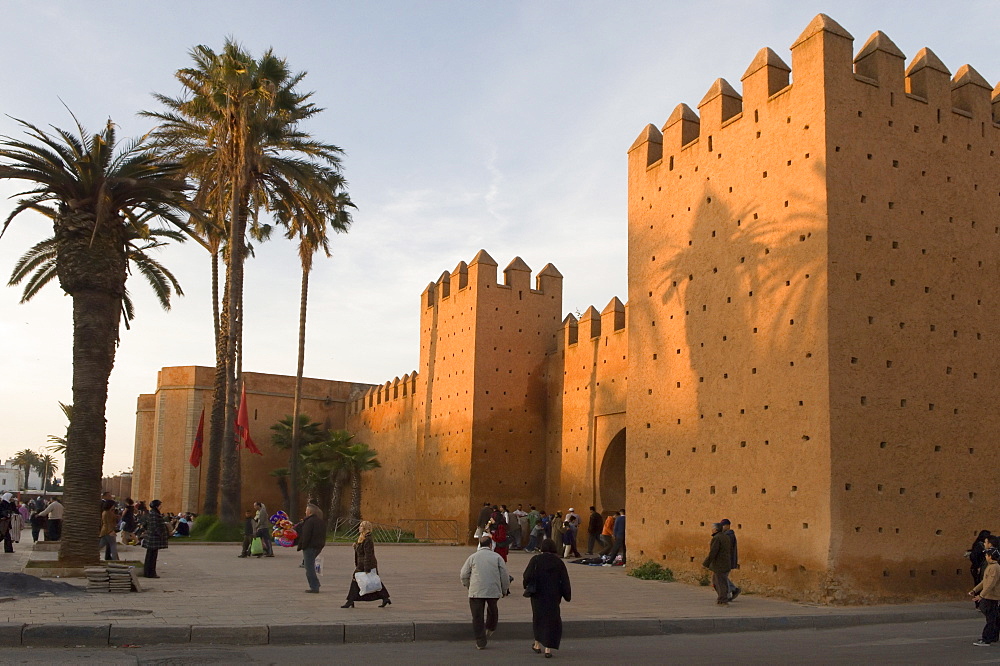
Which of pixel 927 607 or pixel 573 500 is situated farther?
pixel 573 500

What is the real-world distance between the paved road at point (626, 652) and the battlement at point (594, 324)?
1370 cm

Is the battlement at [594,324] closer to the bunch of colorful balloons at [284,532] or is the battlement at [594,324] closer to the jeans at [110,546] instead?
the bunch of colorful balloons at [284,532]

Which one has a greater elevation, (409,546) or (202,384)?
(202,384)

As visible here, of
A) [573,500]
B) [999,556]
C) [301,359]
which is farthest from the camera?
[301,359]

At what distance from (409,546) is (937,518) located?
49.2 feet

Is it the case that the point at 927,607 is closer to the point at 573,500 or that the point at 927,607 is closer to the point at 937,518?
the point at 937,518

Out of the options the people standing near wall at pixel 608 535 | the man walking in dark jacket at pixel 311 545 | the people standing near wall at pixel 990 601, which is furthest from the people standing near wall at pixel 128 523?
the people standing near wall at pixel 990 601

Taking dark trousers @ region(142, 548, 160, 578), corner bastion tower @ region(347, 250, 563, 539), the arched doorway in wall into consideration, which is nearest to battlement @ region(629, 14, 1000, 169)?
the arched doorway in wall

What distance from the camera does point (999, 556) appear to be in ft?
35.9

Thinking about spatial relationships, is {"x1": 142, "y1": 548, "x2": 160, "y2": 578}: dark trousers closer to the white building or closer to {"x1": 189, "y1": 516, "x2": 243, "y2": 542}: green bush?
{"x1": 189, "y1": 516, "x2": 243, "y2": 542}: green bush

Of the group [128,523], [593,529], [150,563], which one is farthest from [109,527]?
[593,529]

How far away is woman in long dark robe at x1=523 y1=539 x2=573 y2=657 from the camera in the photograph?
29.6ft

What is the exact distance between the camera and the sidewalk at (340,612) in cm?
933

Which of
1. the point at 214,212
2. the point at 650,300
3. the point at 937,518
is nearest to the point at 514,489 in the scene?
the point at 650,300
